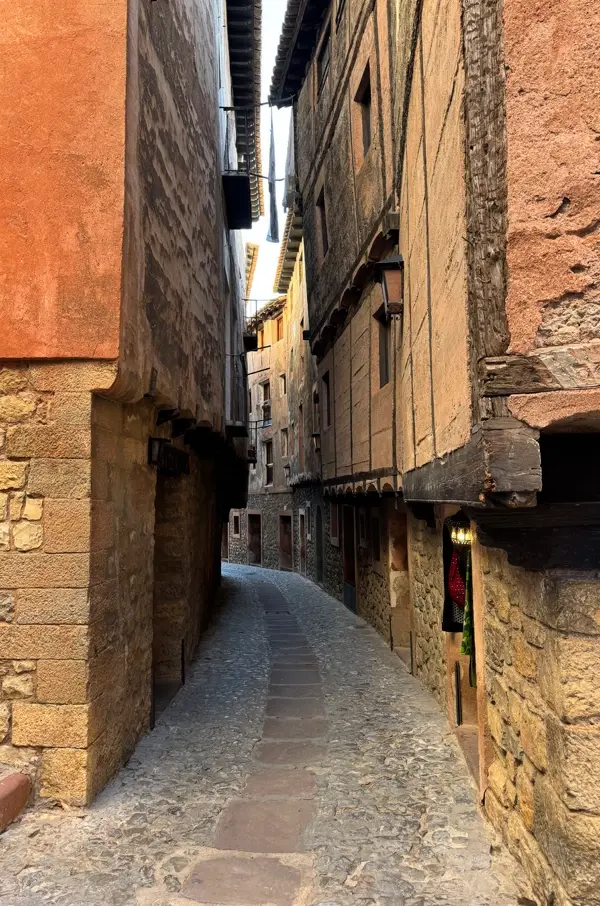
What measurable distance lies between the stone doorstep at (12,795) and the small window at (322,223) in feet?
31.4

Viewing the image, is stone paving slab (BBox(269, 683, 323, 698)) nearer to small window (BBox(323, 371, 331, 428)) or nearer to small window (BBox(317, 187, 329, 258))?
small window (BBox(323, 371, 331, 428))

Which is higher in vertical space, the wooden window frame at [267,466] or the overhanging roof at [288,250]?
the overhanging roof at [288,250]

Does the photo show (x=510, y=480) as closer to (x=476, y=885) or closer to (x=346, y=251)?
(x=476, y=885)

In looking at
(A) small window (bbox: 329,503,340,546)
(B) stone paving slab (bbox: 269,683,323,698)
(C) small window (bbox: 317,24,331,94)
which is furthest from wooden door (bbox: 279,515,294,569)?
(B) stone paving slab (bbox: 269,683,323,698)

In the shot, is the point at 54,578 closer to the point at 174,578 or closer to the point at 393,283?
the point at 174,578

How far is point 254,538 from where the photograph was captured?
89.7 feet

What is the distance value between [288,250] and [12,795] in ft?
52.6

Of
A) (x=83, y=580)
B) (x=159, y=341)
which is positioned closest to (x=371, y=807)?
(x=83, y=580)

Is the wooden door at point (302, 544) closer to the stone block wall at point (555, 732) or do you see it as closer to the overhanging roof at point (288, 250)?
the overhanging roof at point (288, 250)

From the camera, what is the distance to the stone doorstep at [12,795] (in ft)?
11.8

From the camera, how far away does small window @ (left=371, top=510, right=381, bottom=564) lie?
9.48 meters

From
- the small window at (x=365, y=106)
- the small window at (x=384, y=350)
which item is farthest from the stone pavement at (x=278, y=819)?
the small window at (x=365, y=106)

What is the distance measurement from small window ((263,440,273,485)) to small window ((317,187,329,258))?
14427 millimetres

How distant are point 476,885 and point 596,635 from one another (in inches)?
57.0
